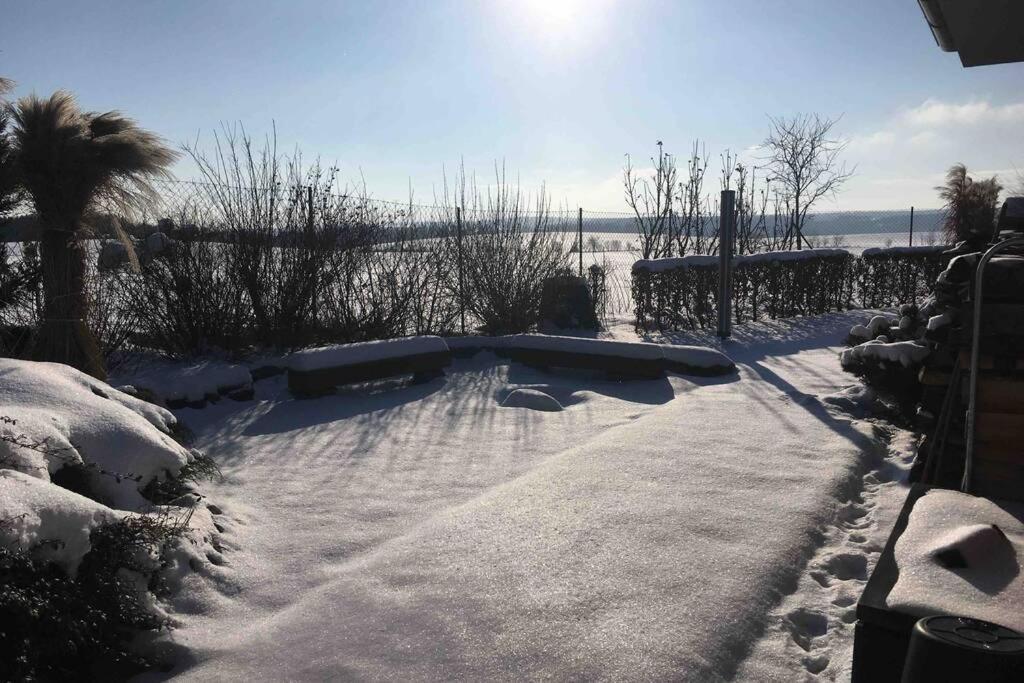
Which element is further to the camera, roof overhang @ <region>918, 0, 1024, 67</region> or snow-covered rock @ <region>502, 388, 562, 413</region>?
snow-covered rock @ <region>502, 388, 562, 413</region>

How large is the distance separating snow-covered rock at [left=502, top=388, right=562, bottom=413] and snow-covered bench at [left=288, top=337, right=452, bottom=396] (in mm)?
1118

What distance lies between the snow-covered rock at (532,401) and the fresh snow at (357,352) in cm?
117

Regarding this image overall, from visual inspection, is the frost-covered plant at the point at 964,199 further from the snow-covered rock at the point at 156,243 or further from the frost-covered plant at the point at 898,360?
the snow-covered rock at the point at 156,243

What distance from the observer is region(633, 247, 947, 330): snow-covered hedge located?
34.0 feet

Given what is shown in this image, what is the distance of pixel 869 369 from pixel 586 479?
2.78 m

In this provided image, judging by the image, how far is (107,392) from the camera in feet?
12.6

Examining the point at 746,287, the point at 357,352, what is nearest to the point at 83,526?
the point at 357,352

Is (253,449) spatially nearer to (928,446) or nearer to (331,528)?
(331,528)

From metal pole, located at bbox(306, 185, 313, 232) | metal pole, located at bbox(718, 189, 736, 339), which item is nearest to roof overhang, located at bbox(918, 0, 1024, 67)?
metal pole, located at bbox(718, 189, 736, 339)

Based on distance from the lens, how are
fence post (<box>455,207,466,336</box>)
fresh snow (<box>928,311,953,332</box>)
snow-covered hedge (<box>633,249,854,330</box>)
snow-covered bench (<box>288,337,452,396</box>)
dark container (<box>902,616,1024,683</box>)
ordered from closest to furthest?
dark container (<box>902,616,1024,683</box>) → fresh snow (<box>928,311,953,332</box>) → snow-covered bench (<box>288,337,452,396</box>) → fence post (<box>455,207,466,336</box>) → snow-covered hedge (<box>633,249,854,330</box>)

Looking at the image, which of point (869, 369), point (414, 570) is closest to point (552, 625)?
point (414, 570)

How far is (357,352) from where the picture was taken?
6445 mm

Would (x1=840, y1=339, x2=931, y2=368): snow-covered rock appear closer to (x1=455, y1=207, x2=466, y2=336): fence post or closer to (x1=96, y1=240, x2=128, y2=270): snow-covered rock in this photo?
(x1=455, y1=207, x2=466, y2=336): fence post

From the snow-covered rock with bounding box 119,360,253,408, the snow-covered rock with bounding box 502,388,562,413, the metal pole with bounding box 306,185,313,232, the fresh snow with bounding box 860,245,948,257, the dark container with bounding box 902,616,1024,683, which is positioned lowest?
the snow-covered rock with bounding box 502,388,562,413
